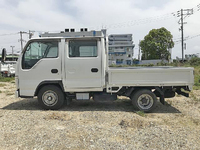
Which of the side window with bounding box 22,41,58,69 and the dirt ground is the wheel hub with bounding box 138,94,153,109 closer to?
the dirt ground

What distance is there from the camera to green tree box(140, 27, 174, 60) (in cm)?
4051

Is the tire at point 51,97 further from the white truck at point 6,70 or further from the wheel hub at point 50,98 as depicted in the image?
the white truck at point 6,70

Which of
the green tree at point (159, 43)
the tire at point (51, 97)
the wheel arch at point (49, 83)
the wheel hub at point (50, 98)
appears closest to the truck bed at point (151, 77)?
the wheel arch at point (49, 83)

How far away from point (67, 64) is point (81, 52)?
58 cm

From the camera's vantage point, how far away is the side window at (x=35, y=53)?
16.2ft

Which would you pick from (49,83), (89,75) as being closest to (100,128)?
(89,75)

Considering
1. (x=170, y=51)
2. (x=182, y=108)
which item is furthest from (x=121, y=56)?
(x=182, y=108)

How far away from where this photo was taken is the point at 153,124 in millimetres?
4023

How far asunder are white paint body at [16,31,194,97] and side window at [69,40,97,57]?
124 mm

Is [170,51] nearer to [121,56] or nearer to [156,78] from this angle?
[121,56]

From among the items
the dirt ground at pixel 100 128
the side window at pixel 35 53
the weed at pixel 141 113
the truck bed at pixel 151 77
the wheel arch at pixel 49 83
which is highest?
the side window at pixel 35 53

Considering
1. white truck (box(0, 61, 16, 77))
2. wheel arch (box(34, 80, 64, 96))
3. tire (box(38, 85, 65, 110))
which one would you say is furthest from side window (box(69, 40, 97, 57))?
white truck (box(0, 61, 16, 77))

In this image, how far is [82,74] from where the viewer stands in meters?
4.88

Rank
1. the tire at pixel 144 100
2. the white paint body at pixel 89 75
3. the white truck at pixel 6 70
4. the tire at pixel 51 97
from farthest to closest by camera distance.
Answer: the white truck at pixel 6 70, the tire at pixel 51 97, the tire at pixel 144 100, the white paint body at pixel 89 75
